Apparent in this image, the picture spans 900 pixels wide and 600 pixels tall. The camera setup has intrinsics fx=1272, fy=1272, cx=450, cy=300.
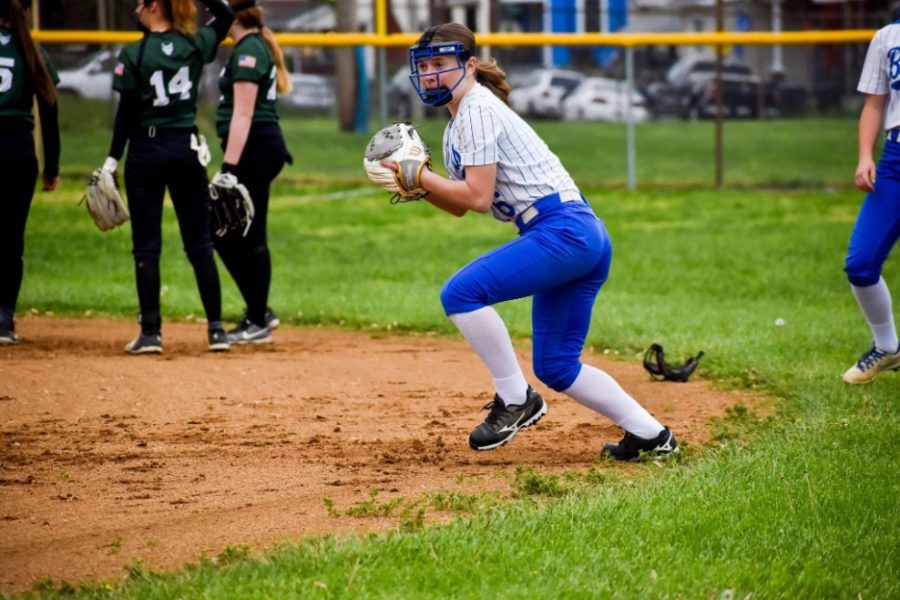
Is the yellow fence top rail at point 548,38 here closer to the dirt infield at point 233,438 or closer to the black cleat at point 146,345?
the dirt infield at point 233,438

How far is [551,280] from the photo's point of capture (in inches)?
204

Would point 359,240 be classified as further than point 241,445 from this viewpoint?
Yes

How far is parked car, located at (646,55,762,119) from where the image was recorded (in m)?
19.5

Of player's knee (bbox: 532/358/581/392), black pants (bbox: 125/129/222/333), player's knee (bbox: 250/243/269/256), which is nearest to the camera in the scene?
player's knee (bbox: 532/358/581/392)

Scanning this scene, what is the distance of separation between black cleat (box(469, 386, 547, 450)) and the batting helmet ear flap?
1.81 meters

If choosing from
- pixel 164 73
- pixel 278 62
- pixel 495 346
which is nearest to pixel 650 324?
pixel 278 62

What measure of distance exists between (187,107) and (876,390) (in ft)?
14.3

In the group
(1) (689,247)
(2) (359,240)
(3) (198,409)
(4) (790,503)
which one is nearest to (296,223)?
(2) (359,240)

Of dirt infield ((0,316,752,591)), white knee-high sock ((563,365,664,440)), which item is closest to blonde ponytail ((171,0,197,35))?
dirt infield ((0,316,752,591))

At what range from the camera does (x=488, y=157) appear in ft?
16.6

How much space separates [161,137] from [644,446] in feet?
12.5

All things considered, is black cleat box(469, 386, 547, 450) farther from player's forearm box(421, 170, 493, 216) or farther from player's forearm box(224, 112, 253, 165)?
player's forearm box(224, 112, 253, 165)

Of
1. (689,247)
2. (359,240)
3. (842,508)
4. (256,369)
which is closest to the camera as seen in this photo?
(842,508)

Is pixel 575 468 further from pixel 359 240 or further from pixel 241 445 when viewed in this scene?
pixel 359 240
